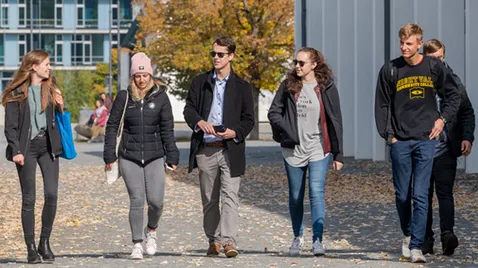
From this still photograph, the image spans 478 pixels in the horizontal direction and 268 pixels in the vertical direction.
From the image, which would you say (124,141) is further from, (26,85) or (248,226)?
(248,226)

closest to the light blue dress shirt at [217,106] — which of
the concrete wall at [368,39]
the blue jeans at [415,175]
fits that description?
the blue jeans at [415,175]

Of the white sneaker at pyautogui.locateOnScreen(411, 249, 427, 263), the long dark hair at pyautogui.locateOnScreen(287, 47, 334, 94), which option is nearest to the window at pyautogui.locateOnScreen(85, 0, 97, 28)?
the long dark hair at pyautogui.locateOnScreen(287, 47, 334, 94)

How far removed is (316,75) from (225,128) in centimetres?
85

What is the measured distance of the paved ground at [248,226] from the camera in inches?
394

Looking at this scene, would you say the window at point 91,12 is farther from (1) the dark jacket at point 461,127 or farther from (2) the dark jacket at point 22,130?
(1) the dark jacket at point 461,127

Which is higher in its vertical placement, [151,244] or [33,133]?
[33,133]

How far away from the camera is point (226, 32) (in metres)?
41.9

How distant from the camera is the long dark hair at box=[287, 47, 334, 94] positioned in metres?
10.1

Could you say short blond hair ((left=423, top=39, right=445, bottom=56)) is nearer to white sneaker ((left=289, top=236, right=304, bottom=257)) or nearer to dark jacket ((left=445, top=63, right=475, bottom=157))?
dark jacket ((left=445, top=63, right=475, bottom=157))

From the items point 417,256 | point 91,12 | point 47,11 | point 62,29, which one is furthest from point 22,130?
point 47,11

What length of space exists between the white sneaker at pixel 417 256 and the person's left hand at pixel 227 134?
171 cm

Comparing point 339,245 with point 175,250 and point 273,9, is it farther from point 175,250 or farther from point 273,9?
point 273,9

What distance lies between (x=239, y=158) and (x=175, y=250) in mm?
1200

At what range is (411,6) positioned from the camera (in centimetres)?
2483
